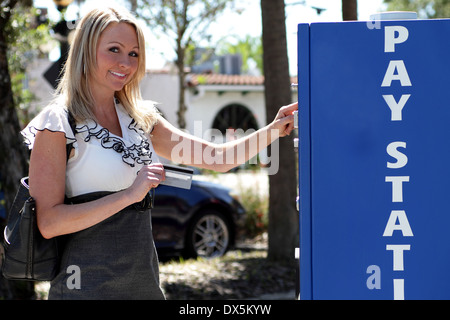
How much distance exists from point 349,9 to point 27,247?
4.81 m

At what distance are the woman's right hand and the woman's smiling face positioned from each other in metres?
0.42

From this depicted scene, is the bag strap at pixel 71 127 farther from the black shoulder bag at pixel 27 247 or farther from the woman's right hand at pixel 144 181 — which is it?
the woman's right hand at pixel 144 181

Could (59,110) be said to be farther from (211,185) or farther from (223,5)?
(223,5)

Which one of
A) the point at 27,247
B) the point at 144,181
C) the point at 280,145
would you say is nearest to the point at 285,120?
the point at 144,181

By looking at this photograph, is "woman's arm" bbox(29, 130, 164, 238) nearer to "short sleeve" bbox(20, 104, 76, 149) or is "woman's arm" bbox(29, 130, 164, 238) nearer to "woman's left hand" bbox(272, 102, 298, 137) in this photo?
"short sleeve" bbox(20, 104, 76, 149)

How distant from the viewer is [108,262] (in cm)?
244

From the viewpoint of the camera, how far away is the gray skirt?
7.89 feet

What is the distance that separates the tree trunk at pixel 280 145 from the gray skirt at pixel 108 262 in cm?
433

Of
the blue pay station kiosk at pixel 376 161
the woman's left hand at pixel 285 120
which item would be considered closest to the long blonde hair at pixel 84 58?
the woman's left hand at pixel 285 120

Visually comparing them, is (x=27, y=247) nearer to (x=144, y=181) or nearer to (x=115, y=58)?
(x=144, y=181)

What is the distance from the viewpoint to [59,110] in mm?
2389

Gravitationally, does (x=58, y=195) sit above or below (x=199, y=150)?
below

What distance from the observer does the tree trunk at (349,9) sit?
6.36 m

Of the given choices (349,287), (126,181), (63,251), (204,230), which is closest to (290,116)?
(126,181)
